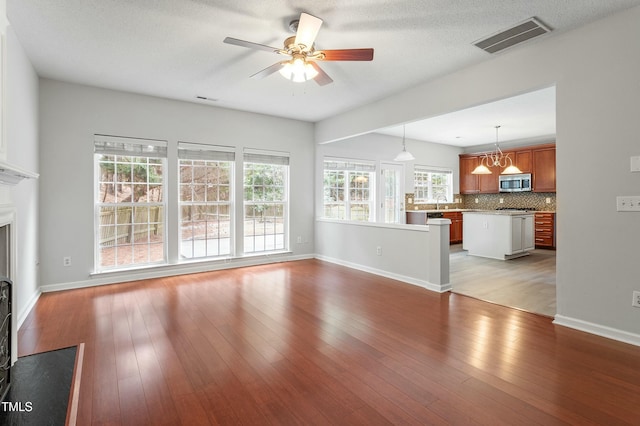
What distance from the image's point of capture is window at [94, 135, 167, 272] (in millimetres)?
4539

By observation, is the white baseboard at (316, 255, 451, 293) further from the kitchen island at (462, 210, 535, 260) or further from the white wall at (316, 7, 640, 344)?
the kitchen island at (462, 210, 535, 260)

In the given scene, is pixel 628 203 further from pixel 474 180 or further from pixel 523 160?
pixel 474 180

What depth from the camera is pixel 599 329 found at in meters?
2.80


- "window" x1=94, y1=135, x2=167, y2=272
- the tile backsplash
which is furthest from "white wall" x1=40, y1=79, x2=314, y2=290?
the tile backsplash

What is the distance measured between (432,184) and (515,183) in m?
1.97

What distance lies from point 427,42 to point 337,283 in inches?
122

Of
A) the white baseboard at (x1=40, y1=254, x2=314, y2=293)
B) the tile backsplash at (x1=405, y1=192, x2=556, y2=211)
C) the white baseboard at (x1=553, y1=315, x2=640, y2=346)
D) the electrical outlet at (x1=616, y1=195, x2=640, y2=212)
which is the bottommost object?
the white baseboard at (x1=553, y1=315, x2=640, y2=346)

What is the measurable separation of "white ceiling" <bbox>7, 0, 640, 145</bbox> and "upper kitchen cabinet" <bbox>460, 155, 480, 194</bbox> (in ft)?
18.2

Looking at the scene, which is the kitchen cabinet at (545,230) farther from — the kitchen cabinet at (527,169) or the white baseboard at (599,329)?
the white baseboard at (599,329)

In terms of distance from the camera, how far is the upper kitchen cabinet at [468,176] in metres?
8.92

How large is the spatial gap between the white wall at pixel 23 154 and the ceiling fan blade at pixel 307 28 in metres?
2.50

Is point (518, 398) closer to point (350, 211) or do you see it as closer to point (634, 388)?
point (634, 388)

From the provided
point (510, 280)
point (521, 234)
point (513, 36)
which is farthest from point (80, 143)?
point (521, 234)

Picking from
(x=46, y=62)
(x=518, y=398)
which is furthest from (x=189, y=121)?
(x=518, y=398)
